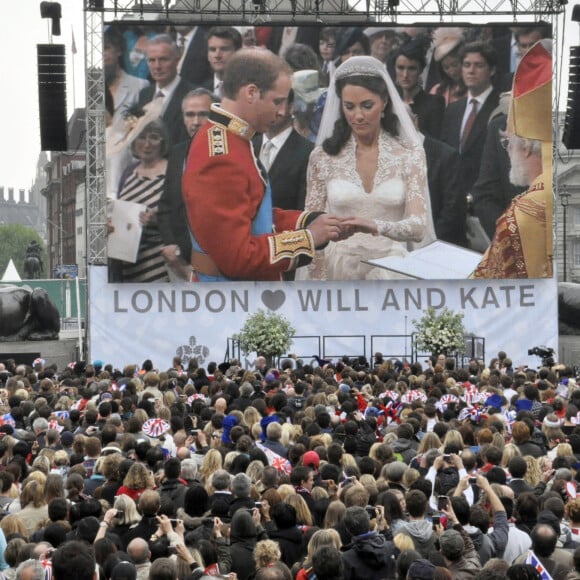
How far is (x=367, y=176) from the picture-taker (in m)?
32.6

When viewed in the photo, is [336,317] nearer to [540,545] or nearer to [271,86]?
[271,86]

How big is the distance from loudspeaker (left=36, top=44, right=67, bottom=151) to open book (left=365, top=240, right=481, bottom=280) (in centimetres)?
852

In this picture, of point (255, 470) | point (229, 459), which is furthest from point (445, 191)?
point (255, 470)

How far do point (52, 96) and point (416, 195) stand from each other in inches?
377

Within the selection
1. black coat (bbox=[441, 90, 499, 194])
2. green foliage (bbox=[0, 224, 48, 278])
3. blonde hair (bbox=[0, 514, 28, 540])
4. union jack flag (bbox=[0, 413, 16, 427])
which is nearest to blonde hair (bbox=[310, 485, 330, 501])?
blonde hair (bbox=[0, 514, 28, 540])

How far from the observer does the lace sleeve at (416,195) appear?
32.6 m

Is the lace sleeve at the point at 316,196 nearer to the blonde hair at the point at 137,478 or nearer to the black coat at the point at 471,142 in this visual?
the black coat at the point at 471,142

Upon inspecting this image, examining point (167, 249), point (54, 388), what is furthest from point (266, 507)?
point (167, 249)

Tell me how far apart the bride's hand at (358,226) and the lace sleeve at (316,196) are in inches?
25.3

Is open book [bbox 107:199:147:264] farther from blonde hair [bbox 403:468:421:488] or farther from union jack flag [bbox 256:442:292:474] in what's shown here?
blonde hair [bbox 403:468:421:488]

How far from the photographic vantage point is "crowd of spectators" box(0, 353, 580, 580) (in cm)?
777

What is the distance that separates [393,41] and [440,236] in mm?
5053

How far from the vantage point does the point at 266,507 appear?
940 centimetres

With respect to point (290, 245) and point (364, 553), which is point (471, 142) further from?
point (364, 553)
